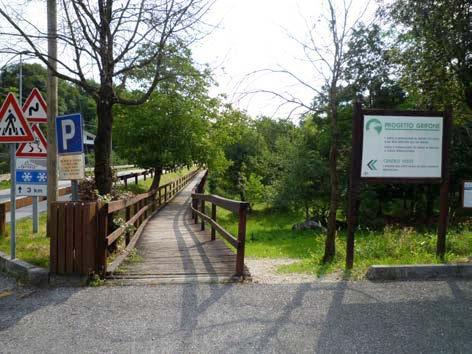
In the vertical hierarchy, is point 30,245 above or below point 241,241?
below

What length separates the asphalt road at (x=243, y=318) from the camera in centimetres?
→ 389

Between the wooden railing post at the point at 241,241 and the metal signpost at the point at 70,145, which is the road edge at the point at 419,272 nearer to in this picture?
the wooden railing post at the point at 241,241

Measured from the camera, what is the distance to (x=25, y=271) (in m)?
5.99

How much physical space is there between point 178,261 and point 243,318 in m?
3.24

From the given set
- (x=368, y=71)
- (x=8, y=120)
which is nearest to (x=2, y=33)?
(x=8, y=120)

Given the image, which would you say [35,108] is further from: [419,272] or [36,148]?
[419,272]

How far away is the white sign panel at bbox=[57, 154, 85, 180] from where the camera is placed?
6.96m

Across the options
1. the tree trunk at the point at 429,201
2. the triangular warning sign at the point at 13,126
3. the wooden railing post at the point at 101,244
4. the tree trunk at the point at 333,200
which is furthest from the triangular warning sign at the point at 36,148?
the tree trunk at the point at 429,201

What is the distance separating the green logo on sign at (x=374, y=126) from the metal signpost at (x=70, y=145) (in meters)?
4.30

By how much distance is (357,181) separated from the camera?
6898 mm

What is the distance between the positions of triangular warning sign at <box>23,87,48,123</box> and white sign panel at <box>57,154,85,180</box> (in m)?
2.05

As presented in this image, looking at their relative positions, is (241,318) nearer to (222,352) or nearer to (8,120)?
(222,352)

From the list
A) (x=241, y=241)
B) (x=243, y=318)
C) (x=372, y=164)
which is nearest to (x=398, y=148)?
(x=372, y=164)

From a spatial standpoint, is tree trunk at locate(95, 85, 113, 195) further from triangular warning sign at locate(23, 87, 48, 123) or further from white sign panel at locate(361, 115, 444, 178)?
white sign panel at locate(361, 115, 444, 178)
